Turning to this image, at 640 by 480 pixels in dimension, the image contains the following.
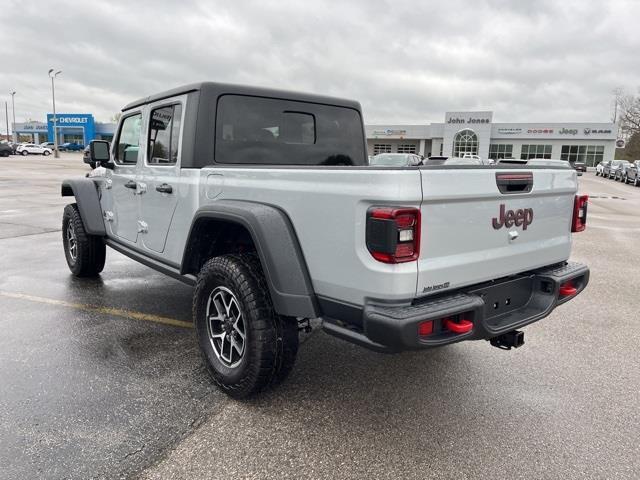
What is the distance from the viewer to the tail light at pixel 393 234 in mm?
2307

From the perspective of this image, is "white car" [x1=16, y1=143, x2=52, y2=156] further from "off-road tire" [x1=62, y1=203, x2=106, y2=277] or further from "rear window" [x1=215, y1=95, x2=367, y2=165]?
"rear window" [x1=215, y1=95, x2=367, y2=165]

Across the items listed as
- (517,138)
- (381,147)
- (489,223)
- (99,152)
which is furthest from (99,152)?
(381,147)

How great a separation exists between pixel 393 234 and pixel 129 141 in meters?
3.45

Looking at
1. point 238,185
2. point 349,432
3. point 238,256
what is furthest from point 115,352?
point 349,432

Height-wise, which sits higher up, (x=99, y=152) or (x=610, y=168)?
(x=610, y=168)

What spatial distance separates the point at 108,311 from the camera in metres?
4.81

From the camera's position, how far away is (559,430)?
288 cm

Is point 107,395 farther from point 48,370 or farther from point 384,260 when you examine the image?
point 384,260

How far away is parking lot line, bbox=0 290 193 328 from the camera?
4.57 metres

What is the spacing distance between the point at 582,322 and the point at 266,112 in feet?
11.8

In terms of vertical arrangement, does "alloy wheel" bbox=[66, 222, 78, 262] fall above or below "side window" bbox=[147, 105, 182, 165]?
below

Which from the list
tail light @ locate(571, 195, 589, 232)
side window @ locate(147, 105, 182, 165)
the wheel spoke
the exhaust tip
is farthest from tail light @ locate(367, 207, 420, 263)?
side window @ locate(147, 105, 182, 165)

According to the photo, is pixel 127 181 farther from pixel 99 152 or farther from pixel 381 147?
pixel 381 147

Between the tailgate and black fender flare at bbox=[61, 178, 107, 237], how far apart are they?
3.98 m
